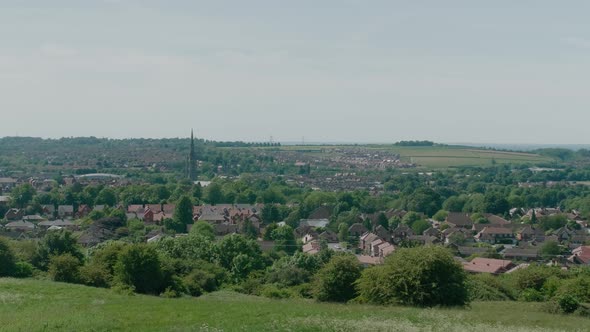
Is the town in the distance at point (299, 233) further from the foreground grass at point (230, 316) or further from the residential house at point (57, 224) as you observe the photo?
the foreground grass at point (230, 316)

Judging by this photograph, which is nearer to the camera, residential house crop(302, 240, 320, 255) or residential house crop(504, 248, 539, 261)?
residential house crop(302, 240, 320, 255)

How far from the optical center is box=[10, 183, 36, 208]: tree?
8882cm

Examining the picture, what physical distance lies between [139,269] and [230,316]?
926cm

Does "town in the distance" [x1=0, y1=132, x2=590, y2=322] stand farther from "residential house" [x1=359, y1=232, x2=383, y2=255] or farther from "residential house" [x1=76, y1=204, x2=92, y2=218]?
"residential house" [x1=76, y1=204, x2=92, y2=218]

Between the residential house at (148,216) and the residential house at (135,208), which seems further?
the residential house at (135,208)

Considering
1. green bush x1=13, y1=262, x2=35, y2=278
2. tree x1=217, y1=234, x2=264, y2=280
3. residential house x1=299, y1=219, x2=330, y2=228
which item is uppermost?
green bush x1=13, y1=262, x2=35, y2=278

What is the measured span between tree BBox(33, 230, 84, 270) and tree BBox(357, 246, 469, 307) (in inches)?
708

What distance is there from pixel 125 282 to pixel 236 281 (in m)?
10.7

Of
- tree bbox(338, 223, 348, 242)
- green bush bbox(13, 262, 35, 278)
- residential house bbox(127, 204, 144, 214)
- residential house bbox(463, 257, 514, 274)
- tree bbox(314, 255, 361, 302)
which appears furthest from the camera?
residential house bbox(127, 204, 144, 214)

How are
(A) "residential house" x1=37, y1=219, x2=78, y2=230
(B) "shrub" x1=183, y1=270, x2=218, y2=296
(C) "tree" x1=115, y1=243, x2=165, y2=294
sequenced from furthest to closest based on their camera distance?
1. (A) "residential house" x1=37, y1=219, x2=78, y2=230
2. (B) "shrub" x1=183, y1=270, x2=218, y2=296
3. (C) "tree" x1=115, y1=243, x2=165, y2=294

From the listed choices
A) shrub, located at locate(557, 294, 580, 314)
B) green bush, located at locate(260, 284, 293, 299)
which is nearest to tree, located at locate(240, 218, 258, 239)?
green bush, located at locate(260, 284, 293, 299)

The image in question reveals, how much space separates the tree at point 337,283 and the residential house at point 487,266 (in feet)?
63.4

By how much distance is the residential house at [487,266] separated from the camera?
46406 mm

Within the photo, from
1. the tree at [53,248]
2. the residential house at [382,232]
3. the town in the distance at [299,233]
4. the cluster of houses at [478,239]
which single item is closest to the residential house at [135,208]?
the town in the distance at [299,233]
